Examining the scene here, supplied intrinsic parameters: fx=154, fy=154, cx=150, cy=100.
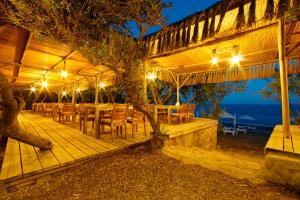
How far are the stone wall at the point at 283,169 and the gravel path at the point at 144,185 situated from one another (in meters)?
0.12

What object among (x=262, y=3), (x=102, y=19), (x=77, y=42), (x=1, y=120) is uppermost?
(x=262, y=3)

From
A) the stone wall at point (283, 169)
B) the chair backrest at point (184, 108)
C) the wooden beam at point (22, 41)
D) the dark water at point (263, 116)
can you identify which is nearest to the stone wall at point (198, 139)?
the chair backrest at point (184, 108)

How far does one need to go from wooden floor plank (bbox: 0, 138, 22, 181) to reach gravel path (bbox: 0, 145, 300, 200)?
0.18 m

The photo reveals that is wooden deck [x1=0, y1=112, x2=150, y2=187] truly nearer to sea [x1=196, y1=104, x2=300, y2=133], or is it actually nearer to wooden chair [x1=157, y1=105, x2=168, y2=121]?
wooden chair [x1=157, y1=105, x2=168, y2=121]

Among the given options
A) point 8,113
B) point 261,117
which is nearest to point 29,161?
point 8,113

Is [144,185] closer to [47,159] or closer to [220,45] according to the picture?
Answer: [47,159]

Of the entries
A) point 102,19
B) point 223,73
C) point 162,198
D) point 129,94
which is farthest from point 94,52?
point 223,73

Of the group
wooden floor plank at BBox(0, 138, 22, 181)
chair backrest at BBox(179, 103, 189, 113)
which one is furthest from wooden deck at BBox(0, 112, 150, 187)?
chair backrest at BBox(179, 103, 189, 113)

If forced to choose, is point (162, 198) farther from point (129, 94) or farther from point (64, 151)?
point (64, 151)

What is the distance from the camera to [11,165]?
2545 mm

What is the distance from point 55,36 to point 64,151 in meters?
2.37

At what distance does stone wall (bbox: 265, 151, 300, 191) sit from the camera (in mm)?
2141

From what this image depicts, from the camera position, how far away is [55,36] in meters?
3.11

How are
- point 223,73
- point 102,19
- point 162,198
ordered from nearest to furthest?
point 162,198 < point 102,19 < point 223,73
